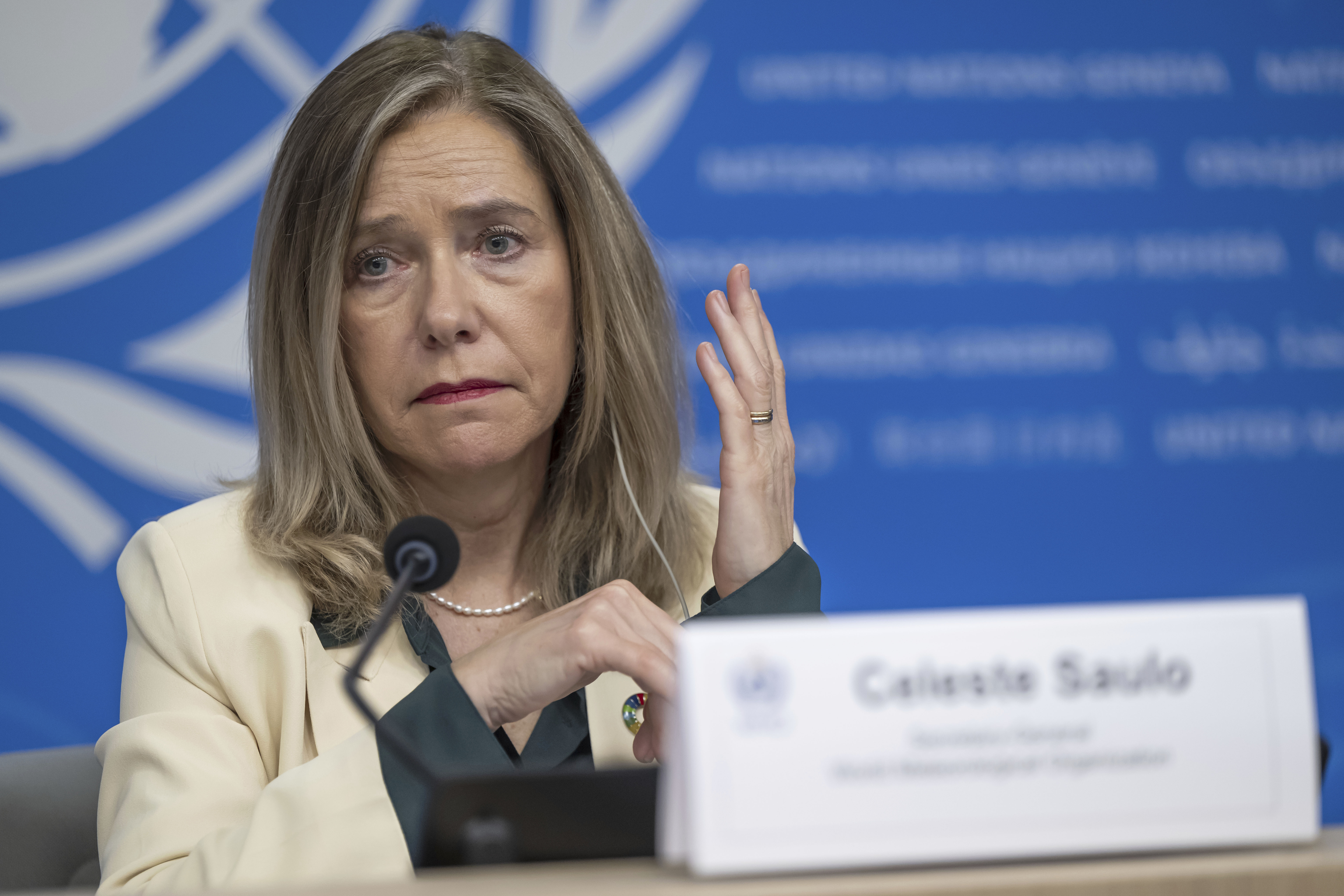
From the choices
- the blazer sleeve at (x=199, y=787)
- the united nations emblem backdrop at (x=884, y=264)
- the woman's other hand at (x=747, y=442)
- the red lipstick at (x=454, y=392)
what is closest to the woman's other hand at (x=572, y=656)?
the blazer sleeve at (x=199, y=787)

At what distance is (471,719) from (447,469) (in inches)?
18.2

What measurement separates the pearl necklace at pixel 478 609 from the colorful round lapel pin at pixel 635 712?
270 millimetres

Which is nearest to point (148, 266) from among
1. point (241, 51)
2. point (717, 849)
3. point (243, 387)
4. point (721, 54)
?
point (243, 387)

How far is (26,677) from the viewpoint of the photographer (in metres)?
2.27

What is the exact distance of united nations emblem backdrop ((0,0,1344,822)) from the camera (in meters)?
2.34

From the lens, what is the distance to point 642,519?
1.58 meters

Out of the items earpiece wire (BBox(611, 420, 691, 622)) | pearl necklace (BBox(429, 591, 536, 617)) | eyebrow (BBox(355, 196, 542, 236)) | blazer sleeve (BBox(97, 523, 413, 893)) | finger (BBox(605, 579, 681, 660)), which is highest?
eyebrow (BBox(355, 196, 542, 236))

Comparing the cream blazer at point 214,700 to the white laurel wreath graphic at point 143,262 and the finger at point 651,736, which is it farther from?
the white laurel wreath graphic at point 143,262

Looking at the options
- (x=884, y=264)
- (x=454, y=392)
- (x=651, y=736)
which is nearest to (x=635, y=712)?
(x=651, y=736)

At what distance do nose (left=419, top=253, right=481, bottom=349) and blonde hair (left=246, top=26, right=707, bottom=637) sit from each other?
121 millimetres

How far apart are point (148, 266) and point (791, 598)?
5.73 ft

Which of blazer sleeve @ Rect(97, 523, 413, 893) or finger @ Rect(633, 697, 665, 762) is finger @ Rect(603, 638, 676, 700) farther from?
blazer sleeve @ Rect(97, 523, 413, 893)

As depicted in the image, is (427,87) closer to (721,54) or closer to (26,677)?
(721,54)

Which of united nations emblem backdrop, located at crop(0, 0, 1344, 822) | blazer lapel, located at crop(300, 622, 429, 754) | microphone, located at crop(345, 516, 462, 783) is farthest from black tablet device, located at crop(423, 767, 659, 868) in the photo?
united nations emblem backdrop, located at crop(0, 0, 1344, 822)
